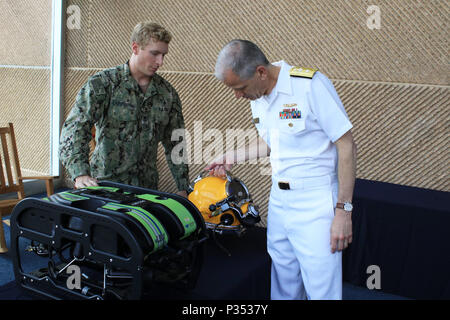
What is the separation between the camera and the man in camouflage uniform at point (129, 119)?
2.04 m

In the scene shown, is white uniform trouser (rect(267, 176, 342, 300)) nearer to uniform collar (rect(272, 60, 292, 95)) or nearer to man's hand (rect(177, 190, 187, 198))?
uniform collar (rect(272, 60, 292, 95))

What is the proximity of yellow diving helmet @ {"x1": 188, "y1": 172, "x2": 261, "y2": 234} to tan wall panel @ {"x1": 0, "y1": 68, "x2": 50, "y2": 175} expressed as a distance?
14.3 feet

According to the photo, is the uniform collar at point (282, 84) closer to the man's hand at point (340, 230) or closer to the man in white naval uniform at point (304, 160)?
the man in white naval uniform at point (304, 160)

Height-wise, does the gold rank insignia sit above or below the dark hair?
below

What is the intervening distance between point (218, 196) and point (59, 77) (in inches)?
176

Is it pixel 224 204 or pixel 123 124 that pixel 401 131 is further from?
pixel 123 124

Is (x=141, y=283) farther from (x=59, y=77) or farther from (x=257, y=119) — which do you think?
(x=59, y=77)

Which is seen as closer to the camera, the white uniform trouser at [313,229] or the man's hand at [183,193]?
the white uniform trouser at [313,229]

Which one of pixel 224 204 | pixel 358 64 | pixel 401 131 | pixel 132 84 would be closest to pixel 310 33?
pixel 358 64

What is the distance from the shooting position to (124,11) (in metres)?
4.97

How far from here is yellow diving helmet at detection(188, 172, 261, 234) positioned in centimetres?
199

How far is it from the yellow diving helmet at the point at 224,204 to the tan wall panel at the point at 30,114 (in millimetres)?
4364

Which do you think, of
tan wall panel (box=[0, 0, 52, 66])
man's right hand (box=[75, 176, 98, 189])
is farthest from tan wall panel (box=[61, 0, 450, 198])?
man's right hand (box=[75, 176, 98, 189])

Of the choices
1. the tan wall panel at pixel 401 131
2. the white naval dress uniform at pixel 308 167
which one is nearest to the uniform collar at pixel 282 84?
the white naval dress uniform at pixel 308 167
